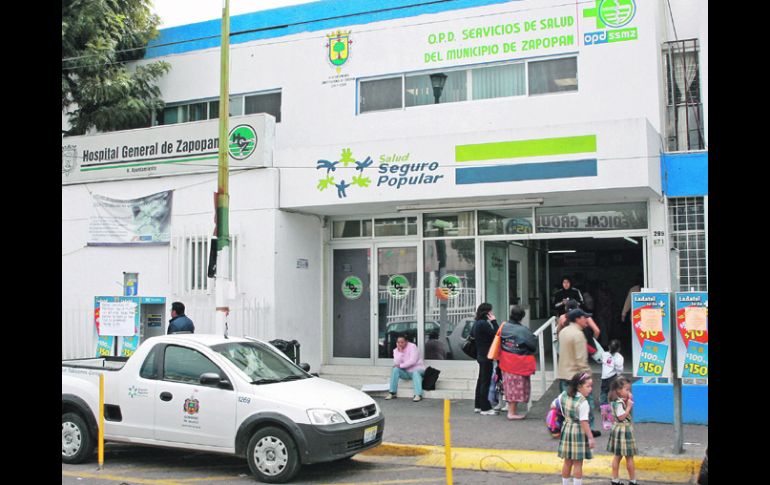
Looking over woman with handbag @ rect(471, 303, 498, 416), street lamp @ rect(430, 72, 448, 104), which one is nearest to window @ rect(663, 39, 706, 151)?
street lamp @ rect(430, 72, 448, 104)

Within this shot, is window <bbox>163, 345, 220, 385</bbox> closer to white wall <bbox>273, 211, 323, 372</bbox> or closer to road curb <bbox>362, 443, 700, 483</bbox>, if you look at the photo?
road curb <bbox>362, 443, 700, 483</bbox>

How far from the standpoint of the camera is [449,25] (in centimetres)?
1457

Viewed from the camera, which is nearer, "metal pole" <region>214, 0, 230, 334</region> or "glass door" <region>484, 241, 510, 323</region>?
"metal pole" <region>214, 0, 230, 334</region>

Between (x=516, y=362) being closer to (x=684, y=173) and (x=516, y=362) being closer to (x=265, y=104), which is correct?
(x=684, y=173)

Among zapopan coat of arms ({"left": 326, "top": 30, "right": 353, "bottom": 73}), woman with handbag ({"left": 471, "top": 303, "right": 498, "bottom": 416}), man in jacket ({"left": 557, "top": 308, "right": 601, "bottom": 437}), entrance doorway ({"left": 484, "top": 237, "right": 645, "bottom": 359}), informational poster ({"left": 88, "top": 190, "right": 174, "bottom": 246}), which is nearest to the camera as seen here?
man in jacket ({"left": 557, "top": 308, "right": 601, "bottom": 437})

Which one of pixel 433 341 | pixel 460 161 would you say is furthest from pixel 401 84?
pixel 433 341

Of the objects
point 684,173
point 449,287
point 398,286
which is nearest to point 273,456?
point 449,287

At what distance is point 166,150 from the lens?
1529cm

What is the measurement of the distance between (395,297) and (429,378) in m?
2.19

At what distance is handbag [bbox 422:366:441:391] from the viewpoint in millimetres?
13141

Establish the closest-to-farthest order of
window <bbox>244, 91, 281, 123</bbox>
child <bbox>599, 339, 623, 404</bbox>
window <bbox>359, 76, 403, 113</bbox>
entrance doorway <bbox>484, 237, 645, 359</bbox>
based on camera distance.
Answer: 1. child <bbox>599, 339, 623, 404</bbox>
2. entrance doorway <bbox>484, 237, 645, 359</bbox>
3. window <bbox>359, 76, 403, 113</bbox>
4. window <bbox>244, 91, 281, 123</bbox>
